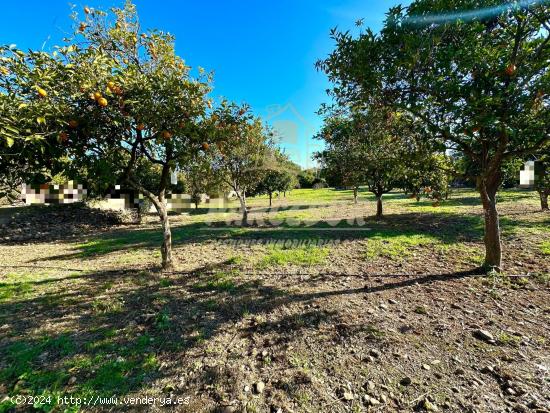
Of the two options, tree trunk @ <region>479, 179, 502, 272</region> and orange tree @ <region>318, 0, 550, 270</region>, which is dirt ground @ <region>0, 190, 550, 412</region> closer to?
tree trunk @ <region>479, 179, 502, 272</region>

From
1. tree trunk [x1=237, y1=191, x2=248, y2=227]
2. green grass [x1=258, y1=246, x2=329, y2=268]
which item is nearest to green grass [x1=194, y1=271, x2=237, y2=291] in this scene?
green grass [x1=258, y1=246, x2=329, y2=268]

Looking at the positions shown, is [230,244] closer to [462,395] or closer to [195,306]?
[195,306]

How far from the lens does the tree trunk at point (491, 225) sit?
495 centimetres

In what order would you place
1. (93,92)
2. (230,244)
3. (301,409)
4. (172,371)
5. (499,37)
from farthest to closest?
1. (230,244)
2. (499,37)
3. (93,92)
4. (172,371)
5. (301,409)

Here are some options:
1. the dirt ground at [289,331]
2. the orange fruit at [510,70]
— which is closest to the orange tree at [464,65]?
the orange fruit at [510,70]

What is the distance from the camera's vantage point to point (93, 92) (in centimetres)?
368

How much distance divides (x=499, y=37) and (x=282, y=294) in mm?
6074

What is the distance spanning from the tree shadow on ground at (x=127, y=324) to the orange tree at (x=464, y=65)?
322cm

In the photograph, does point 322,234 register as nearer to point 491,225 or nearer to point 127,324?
point 491,225

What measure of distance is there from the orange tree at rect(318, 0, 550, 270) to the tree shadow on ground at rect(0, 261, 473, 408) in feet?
10.6

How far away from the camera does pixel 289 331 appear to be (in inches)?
137

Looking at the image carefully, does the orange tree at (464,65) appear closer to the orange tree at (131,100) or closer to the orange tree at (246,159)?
the orange tree at (131,100)

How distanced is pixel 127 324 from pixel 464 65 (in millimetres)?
6446

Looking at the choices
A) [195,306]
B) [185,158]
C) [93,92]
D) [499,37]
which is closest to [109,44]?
[93,92]
